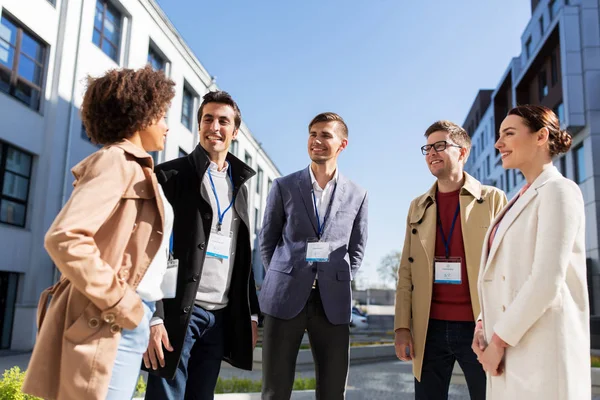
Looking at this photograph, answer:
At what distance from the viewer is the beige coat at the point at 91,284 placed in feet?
5.96

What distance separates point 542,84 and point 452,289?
29165 mm

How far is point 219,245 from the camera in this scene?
3111mm

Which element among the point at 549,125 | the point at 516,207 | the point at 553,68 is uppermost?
the point at 553,68

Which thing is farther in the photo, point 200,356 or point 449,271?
point 449,271

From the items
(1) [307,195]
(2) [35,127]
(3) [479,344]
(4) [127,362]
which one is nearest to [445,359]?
(3) [479,344]

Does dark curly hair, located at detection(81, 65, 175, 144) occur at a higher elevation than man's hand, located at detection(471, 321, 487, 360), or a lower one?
higher

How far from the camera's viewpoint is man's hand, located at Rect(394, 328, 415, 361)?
11.7 ft

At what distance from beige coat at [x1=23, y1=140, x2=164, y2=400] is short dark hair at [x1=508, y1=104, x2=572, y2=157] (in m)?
2.12

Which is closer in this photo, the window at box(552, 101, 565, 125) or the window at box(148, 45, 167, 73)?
the window at box(148, 45, 167, 73)

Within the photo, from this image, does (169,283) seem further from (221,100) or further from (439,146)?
(439,146)

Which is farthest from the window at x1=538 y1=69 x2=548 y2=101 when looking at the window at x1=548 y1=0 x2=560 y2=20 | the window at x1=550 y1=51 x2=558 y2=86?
the window at x1=548 y1=0 x2=560 y2=20

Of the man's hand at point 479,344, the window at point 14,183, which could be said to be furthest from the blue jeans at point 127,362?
the window at point 14,183

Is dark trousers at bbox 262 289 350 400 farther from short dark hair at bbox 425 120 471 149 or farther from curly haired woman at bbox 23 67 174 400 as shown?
short dark hair at bbox 425 120 471 149

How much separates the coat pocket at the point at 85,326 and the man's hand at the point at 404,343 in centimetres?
231
